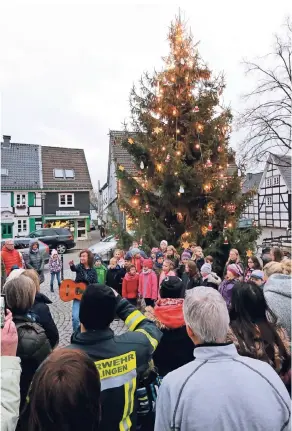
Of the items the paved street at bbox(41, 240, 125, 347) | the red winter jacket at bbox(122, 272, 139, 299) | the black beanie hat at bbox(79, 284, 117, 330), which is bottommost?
the paved street at bbox(41, 240, 125, 347)

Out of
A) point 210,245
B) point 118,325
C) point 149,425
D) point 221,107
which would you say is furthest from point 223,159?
point 149,425

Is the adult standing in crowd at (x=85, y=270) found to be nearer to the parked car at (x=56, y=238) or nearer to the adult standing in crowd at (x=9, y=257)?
the adult standing in crowd at (x=9, y=257)

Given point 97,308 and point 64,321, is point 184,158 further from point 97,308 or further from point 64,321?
point 97,308

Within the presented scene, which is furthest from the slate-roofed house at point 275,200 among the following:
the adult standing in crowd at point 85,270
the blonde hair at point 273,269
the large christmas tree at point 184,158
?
the blonde hair at point 273,269

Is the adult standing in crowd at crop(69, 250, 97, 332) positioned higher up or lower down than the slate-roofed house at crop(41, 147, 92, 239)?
lower down

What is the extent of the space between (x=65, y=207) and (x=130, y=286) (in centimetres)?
2621

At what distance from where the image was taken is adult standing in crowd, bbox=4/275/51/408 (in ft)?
6.93

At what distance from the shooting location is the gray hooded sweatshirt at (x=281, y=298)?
7.75 feet

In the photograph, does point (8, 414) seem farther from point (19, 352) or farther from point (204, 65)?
point (204, 65)

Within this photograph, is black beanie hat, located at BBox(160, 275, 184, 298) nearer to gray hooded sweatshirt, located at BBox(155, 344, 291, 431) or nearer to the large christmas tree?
gray hooded sweatshirt, located at BBox(155, 344, 291, 431)

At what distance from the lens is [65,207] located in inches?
1262

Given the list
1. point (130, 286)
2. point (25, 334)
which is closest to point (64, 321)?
point (130, 286)

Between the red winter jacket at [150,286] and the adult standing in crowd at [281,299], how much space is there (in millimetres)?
4444

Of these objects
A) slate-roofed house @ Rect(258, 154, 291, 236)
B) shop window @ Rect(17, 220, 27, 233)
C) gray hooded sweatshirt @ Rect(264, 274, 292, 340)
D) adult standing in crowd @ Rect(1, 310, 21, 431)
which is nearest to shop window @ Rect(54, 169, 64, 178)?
shop window @ Rect(17, 220, 27, 233)
